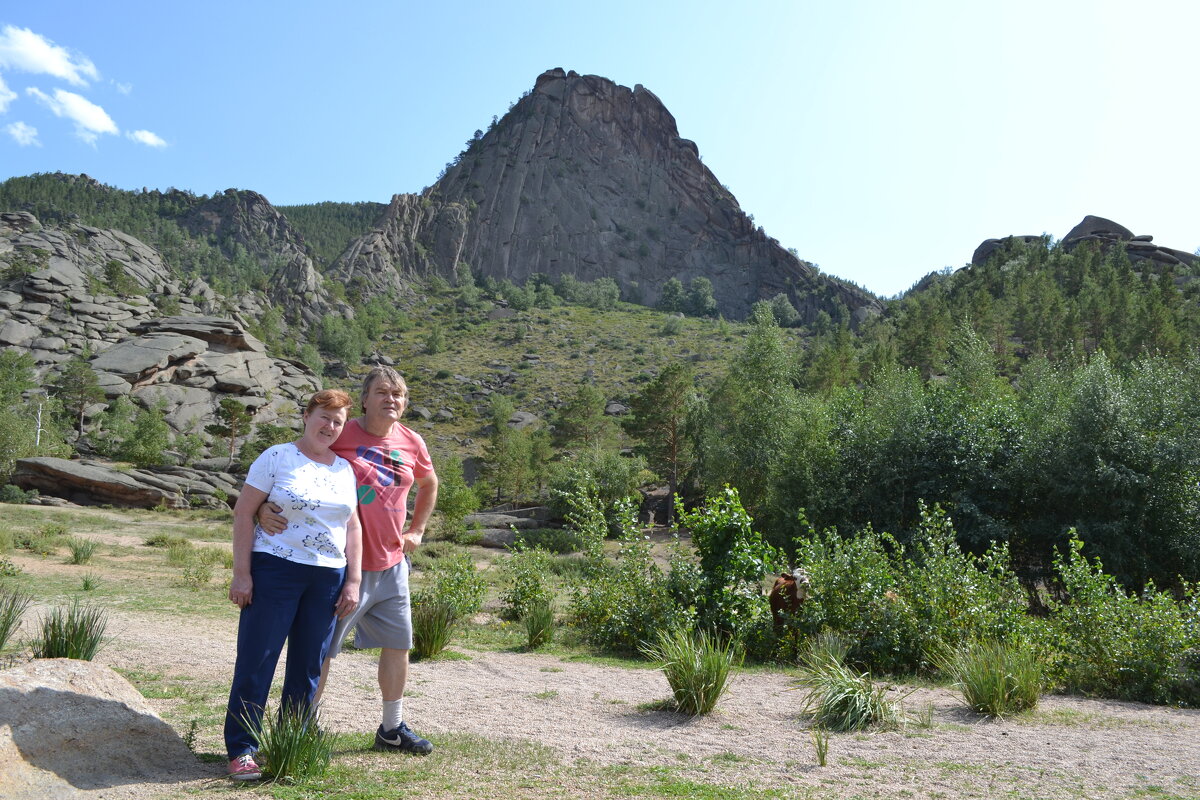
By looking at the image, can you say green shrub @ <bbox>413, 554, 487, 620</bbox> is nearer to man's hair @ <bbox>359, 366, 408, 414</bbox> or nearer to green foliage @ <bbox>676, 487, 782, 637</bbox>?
green foliage @ <bbox>676, 487, 782, 637</bbox>

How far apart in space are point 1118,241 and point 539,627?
8515 cm

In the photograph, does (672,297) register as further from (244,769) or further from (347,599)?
(244,769)

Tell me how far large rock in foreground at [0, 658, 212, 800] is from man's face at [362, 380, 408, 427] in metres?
1.90

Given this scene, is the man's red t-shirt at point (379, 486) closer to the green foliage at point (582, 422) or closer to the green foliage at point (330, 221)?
the green foliage at point (582, 422)

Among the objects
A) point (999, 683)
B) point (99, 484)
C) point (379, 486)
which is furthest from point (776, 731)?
point (99, 484)

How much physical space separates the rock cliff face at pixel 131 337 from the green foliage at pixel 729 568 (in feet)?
188

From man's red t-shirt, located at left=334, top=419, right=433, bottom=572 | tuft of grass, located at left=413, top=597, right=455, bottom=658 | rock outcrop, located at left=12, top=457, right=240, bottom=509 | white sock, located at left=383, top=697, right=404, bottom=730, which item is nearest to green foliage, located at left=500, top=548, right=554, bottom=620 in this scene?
tuft of grass, located at left=413, top=597, right=455, bottom=658

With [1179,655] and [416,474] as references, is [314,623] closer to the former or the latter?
[416,474]

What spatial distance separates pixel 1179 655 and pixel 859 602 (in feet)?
10.7

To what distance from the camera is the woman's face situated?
3824 mm

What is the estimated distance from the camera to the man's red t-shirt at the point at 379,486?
405 centimetres

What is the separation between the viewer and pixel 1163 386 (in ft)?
54.3

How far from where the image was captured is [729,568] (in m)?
9.56

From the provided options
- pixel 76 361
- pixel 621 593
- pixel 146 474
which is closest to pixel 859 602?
pixel 621 593
